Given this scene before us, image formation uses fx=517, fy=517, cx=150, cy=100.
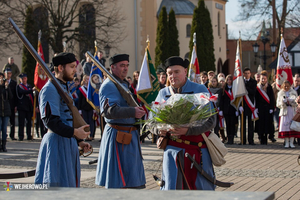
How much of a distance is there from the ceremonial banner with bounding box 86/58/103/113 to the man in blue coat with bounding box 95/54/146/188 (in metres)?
9.72

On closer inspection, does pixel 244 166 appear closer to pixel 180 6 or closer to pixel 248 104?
pixel 248 104

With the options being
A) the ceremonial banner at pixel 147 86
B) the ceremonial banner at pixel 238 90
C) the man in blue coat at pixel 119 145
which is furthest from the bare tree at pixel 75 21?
the man in blue coat at pixel 119 145

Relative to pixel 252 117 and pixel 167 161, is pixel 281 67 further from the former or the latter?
pixel 167 161

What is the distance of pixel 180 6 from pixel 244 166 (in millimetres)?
40090

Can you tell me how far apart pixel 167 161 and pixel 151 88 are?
31.2 feet

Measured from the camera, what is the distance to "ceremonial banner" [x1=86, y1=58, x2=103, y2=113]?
1611 cm

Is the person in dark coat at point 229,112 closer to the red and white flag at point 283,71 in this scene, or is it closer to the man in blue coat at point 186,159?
the red and white flag at point 283,71

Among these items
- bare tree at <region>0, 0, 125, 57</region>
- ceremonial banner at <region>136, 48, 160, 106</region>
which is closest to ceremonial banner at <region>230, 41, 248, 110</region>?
ceremonial banner at <region>136, 48, 160, 106</region>

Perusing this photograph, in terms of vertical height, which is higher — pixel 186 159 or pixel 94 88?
pixel 94 88

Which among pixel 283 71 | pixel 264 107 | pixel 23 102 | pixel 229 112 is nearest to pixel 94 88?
pixel 23 102

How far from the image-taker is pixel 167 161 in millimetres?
5500

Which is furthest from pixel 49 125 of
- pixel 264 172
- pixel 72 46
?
pixel 72 46

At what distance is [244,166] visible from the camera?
10844mm

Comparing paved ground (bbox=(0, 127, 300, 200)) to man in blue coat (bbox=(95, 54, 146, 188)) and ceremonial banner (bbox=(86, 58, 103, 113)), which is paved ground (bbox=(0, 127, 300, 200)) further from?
A: man in blue coat (bbox=(95, 54, 146, 188))
